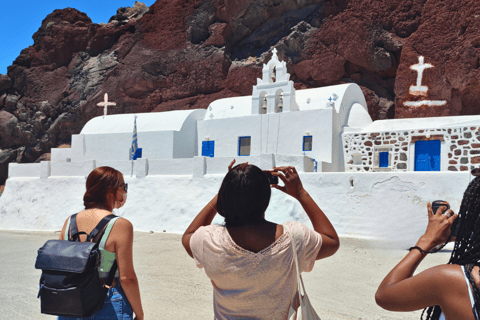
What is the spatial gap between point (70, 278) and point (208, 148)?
55.2 feet

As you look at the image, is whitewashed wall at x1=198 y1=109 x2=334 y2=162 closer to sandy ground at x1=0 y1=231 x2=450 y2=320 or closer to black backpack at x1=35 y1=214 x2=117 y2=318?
sandy ground at x1=0 y1=231 x2=450 y2=320

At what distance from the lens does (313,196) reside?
40.2 feet

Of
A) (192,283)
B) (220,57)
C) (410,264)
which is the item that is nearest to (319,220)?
(410,264)

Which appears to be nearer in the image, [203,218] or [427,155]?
Answer: [203,218]

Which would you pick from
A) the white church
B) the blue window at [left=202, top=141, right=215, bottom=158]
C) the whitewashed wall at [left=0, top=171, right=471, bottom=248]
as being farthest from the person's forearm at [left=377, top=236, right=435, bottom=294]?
the blue window at [left=202, top=141, right=215, bottom=158]

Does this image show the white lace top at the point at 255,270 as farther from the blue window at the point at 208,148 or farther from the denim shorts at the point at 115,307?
the blue window at the point at 208,148

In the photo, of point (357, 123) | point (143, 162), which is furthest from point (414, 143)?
point (143, 162)

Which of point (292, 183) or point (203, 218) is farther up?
point (292, 183)

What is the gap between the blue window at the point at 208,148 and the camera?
19.0 metres

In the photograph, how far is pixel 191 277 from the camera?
7.29 m

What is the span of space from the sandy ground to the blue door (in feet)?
16.2

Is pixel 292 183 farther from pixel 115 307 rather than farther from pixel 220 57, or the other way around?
pixel 220 57

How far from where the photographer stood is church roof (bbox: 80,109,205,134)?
65.8 feet

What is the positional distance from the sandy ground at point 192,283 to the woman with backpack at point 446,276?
12.2 feet
